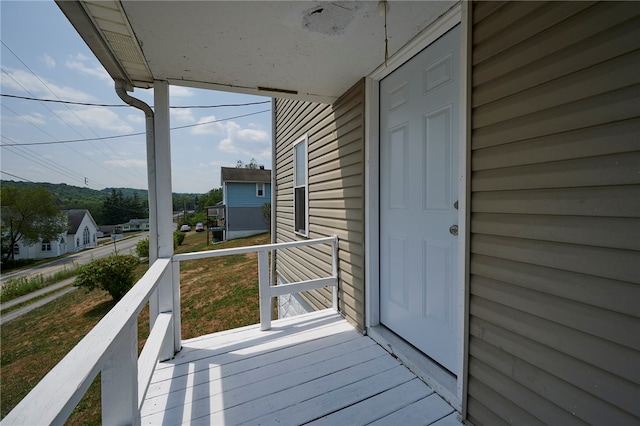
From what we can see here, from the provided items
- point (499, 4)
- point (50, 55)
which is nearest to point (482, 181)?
point (499, 4)

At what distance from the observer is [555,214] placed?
1055 mm

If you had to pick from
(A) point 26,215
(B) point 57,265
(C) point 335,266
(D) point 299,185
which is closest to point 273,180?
(D) point 299,185

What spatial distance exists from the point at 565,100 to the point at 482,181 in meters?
0.44

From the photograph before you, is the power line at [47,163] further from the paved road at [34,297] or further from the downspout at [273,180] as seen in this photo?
the downspout at [273,180]

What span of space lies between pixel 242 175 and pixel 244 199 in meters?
1.65

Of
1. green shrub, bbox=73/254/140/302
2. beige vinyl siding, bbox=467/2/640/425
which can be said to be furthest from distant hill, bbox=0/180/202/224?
beige vinyl siding, bbox=467/2/640/425

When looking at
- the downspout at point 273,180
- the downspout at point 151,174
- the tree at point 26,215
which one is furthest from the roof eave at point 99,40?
the tree at point 26,215

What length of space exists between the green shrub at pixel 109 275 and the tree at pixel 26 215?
314 inches

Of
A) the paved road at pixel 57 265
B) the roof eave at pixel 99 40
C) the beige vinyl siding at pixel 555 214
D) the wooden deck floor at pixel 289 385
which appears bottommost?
the paved road at pixel 57 265

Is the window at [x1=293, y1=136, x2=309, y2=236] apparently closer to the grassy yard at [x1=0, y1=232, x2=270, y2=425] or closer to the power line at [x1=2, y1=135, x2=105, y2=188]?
the grassy yard at [x1=0, y1=232, x2=270, y2=425]

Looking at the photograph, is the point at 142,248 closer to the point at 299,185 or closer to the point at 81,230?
the point at 299,185

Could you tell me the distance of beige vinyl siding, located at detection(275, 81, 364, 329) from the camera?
251 centimetres

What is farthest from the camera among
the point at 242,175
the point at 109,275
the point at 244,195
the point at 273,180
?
the point at 244,195

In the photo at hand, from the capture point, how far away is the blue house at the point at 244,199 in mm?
17553
